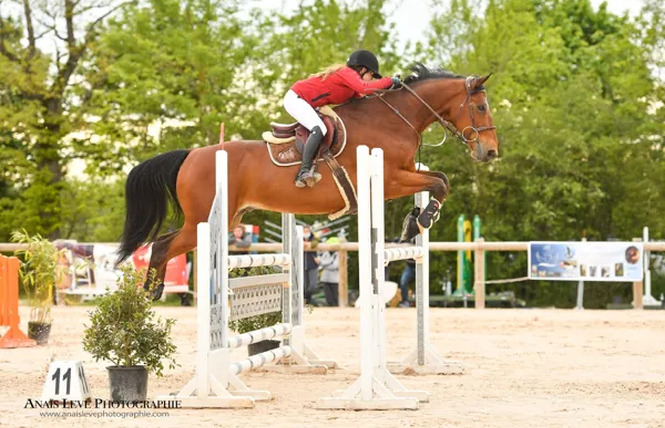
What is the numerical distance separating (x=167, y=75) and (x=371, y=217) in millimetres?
15932

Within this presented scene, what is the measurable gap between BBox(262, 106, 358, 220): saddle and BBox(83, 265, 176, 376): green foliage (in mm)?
1605

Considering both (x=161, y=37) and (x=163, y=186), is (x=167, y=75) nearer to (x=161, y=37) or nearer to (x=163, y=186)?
(x=161, y=37)

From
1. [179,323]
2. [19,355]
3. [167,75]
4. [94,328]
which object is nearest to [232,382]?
[94,328]

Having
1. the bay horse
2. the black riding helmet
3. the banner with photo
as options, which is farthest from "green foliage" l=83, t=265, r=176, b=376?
the banner with photo

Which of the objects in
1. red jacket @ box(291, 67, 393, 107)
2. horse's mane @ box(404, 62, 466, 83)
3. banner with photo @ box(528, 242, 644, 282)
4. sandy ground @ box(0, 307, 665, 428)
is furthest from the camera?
banner with photo @ box(528, 242, 644, 282)

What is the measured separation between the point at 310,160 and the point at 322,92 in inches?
19.8

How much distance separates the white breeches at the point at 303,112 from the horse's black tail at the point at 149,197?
94 centimetres

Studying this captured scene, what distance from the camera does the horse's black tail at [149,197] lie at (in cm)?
757

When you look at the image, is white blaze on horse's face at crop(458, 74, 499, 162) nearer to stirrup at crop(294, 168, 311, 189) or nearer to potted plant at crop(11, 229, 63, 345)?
stirrup at crop(294, 168, 311, 189)

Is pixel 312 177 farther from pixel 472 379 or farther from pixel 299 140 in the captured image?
pixel 472 379

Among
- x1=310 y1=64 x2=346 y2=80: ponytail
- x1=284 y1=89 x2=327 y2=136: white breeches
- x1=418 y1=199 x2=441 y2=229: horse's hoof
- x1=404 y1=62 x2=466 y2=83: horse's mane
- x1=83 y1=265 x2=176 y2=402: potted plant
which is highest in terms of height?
x1=404 y1=62 x2=466 y2=83: horse's mane

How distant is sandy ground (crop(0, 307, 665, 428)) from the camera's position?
5219 millimetres

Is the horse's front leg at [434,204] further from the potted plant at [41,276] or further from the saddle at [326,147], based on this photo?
the potted plant at [41,276]

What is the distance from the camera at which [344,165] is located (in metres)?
7.05
